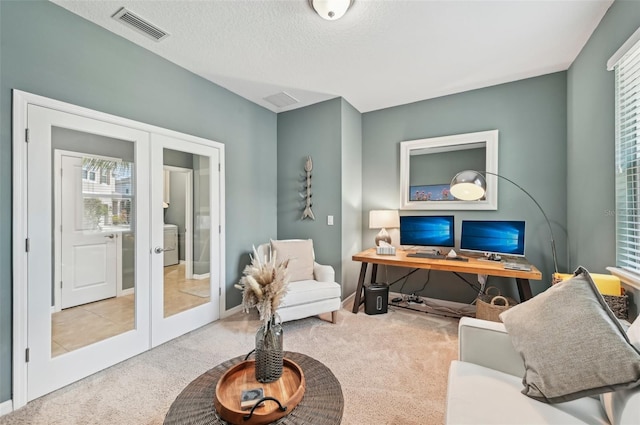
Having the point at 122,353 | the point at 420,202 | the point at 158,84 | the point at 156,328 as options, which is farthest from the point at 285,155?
the point at 122,353

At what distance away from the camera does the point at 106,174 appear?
2219mm

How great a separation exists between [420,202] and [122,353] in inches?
140

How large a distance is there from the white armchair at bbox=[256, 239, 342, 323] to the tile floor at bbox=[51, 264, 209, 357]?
0.94 metres

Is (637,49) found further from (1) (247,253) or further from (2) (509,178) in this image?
(1) (247,253)

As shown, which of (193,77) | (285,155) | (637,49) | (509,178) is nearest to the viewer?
(637,49)

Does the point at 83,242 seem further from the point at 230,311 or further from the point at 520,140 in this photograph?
the point at 520,140

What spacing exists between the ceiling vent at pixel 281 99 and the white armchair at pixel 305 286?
6.13 feet

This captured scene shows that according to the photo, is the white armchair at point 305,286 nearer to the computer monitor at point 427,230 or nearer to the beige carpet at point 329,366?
the beige carpet at point 329,366

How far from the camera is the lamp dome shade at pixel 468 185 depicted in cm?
275

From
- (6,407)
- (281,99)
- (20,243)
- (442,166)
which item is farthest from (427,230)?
(6,407)

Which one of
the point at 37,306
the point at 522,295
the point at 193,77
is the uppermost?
the point at 193,77

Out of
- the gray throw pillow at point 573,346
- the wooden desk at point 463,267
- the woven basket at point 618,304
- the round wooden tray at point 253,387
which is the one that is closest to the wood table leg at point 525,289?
the wooden desk at point 463,267

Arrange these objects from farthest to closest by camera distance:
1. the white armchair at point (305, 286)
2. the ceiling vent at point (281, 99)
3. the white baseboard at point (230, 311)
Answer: the ceiling vent at point (281, 99) → the white baseboard at point (230, 311) → the white armchair at point (305, 286)

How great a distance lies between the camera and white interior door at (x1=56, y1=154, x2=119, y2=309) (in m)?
1.99
